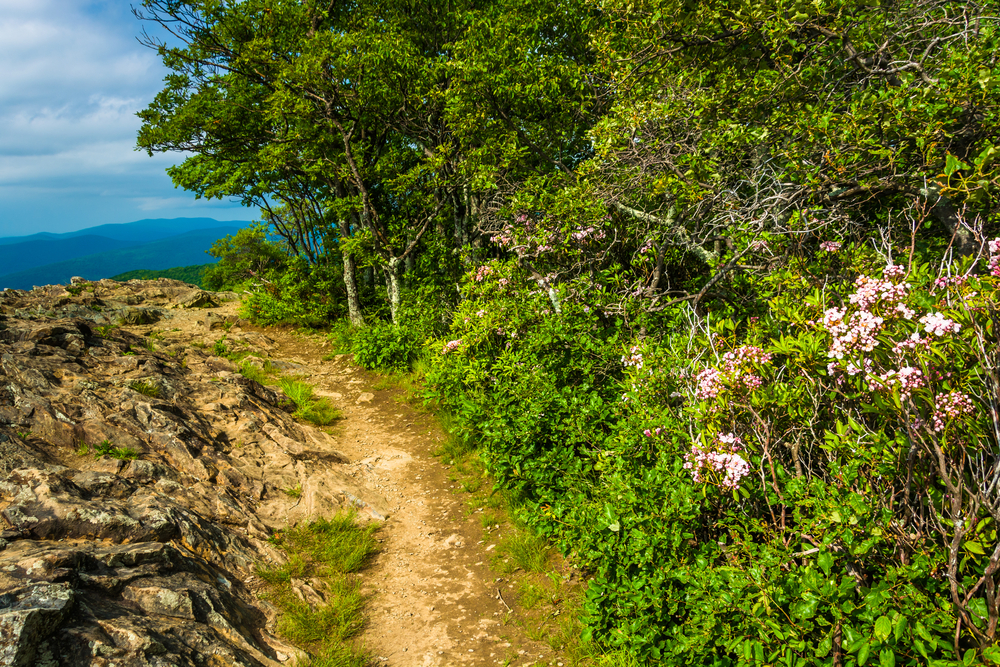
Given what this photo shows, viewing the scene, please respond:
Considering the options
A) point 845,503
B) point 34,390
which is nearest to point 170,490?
point 34,390

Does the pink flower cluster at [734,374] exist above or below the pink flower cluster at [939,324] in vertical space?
below

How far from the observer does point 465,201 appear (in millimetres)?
13930

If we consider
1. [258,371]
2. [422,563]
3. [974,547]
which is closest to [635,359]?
[974,547]

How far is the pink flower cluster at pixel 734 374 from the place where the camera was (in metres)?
3.55

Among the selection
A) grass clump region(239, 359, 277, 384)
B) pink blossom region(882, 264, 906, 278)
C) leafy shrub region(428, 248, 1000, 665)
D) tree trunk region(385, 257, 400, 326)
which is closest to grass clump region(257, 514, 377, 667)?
leafy shrub region(428, 248, 1000, 665)

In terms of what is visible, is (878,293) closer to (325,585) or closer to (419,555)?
(419,555)

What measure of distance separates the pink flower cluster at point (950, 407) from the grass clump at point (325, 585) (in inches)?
175

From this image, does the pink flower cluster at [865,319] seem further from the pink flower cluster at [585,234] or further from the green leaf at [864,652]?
the pink flower cluster at [585,234]

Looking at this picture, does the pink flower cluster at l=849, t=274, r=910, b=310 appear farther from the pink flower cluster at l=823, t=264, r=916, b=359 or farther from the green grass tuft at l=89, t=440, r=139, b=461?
the green grass tuft at l=89, t=440, r=139, b=461

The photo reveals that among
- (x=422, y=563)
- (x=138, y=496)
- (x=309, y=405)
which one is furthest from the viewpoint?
(x=309, y=405)

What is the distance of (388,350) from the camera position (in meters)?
11.5

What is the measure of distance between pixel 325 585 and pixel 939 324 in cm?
547

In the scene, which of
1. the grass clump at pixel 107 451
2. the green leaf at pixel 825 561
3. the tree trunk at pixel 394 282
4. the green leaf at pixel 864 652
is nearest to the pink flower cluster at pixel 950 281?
the green leaf at pixel 825 561

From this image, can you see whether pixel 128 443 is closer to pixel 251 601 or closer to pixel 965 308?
pixel 251 601
